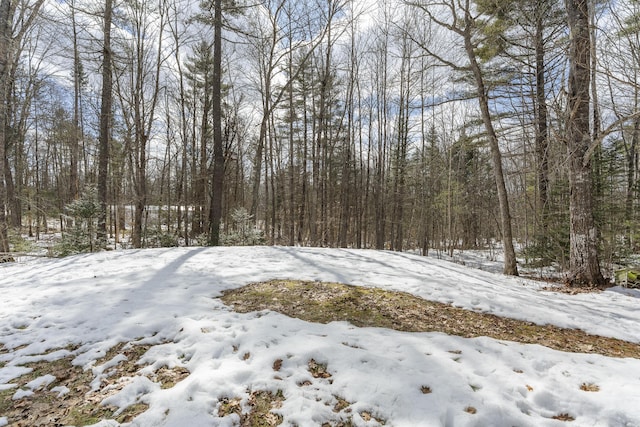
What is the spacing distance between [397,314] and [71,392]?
3530mm

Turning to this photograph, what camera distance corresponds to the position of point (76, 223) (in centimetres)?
872

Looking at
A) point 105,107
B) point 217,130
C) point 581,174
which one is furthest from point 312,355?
point 105,107

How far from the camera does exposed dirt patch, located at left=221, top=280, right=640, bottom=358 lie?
3475 mm

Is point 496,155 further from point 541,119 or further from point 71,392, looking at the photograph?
point 71,392

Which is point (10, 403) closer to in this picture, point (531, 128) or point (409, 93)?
point (531, 128)

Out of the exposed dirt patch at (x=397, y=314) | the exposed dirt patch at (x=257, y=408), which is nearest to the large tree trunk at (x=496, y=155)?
the exposed dirt patch at (x=397, y=314)

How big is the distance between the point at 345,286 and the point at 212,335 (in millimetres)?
2500

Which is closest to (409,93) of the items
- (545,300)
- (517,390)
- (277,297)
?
(545,300)

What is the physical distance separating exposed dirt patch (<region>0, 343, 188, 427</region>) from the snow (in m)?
0.07

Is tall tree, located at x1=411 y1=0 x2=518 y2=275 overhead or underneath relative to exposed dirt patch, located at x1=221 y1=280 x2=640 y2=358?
overhead

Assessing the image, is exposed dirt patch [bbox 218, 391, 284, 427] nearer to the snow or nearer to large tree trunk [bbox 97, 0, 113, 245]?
the snow

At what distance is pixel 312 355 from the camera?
283cm

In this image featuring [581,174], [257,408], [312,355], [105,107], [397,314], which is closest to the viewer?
[257,408]

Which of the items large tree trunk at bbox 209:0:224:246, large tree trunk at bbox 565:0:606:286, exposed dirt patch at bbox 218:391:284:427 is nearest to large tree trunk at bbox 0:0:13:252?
large tree trunk at bbox 209:0:224:246
